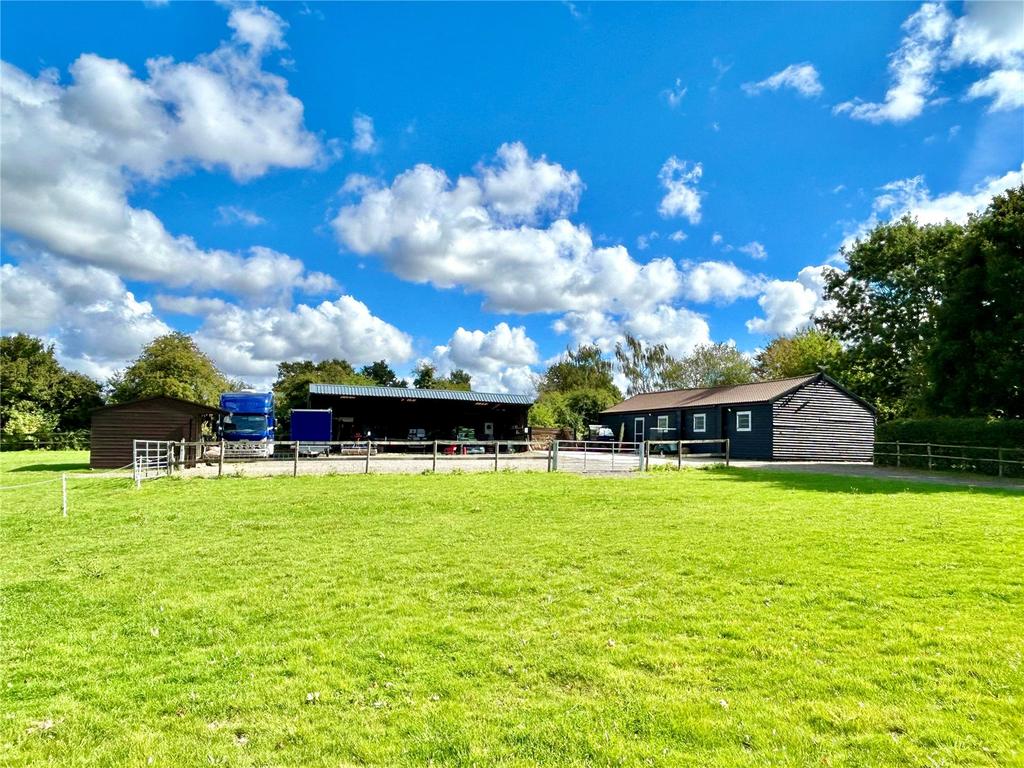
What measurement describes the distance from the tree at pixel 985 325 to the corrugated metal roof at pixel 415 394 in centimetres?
2269

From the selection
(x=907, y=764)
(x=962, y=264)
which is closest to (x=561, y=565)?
(x=907, y=764)

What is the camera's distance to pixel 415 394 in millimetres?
34750

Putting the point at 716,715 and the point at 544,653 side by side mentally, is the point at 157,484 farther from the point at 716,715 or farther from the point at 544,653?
the point at 716,715

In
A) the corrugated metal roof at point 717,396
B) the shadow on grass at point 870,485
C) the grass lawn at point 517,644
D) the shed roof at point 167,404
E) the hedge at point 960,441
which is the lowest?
the shadow on grass at point 870,485

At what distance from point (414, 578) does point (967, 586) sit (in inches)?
224

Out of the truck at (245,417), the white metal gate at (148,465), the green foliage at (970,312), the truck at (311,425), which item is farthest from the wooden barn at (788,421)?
the white metal gate at (148,465)

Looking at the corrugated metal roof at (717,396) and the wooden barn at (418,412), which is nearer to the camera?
the corrugated metal roof at (717,396)

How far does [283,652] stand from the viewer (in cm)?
413

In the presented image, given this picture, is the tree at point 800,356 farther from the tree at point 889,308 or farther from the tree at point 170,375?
the tree at point 170,375

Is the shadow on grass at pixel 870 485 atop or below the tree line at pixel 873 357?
below

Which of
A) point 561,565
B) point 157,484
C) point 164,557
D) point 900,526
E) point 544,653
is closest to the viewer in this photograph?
point 544,653

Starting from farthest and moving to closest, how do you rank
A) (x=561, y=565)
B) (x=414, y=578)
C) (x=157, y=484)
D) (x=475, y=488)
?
(x=157, y=484)
(x=475, y=488)
(x=561, y=565)
(x=414, y=578)

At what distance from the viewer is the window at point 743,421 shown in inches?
1177

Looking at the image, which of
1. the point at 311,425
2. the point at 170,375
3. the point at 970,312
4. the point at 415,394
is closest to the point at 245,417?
the point at 311,425
